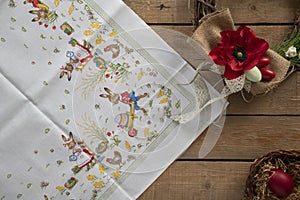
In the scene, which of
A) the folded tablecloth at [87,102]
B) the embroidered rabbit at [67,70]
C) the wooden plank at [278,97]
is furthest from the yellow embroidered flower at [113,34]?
the wooden plank at [278,97]

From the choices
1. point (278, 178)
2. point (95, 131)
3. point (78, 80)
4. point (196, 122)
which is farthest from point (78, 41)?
point (278, 178)

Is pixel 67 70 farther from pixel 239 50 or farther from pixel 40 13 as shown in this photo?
pixel 239 50

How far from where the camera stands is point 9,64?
1.01m

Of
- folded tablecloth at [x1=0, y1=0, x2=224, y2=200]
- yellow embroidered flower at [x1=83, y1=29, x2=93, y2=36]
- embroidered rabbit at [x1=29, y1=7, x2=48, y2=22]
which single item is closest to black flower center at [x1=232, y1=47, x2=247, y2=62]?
folded tablecloth at [x1=0, y1=0, x2=224, y2=200]

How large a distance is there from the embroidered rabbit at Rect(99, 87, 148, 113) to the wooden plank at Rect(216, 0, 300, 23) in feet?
0.94

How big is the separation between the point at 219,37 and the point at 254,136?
0.80 ft

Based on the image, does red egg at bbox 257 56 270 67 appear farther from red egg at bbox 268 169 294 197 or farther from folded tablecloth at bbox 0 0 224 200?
red egg at bbox 268 169 294 197

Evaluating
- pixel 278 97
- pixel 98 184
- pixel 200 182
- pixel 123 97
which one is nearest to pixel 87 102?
pixel 123 97

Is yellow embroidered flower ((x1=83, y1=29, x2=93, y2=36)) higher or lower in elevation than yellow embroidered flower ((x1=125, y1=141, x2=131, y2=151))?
higher

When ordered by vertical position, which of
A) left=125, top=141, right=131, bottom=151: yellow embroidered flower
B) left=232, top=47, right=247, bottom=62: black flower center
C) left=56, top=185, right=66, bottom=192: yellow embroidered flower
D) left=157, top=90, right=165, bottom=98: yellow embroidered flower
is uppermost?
left=56, top=185, right=66, bottom=192: yellow embroidered flower

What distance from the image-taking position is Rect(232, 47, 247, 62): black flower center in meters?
1.00

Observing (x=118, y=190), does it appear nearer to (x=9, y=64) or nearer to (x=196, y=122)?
(x=196, y=122)

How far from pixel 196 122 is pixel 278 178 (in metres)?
0.22

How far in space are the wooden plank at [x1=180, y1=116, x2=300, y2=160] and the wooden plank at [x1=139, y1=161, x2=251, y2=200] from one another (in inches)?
1.1
